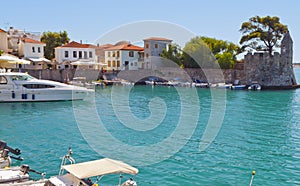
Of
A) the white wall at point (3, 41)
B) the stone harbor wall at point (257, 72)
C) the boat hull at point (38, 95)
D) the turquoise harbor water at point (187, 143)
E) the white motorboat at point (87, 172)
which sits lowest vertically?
the turquoise harbor water at point (187, 143)

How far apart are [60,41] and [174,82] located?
2741cm

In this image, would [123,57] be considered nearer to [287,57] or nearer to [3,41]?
[3,41]

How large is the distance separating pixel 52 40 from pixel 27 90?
41.2 meters

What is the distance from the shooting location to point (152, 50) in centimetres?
7144

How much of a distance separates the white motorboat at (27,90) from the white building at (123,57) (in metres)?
37.4

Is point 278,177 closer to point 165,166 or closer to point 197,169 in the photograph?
point 197,169

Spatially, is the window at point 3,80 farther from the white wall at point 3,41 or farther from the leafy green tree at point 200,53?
the leafy green tree at point 200,53

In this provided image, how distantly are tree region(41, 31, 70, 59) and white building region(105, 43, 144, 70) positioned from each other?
9897mm

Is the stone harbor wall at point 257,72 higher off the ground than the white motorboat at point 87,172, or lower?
higher

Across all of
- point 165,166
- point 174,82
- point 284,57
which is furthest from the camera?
point 174,82

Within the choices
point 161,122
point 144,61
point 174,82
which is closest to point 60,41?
point 144,61

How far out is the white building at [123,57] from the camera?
235 feet

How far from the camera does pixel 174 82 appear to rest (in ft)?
206

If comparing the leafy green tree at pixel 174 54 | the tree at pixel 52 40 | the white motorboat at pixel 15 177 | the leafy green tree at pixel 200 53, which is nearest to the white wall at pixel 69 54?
the tree at pixel 52 40
